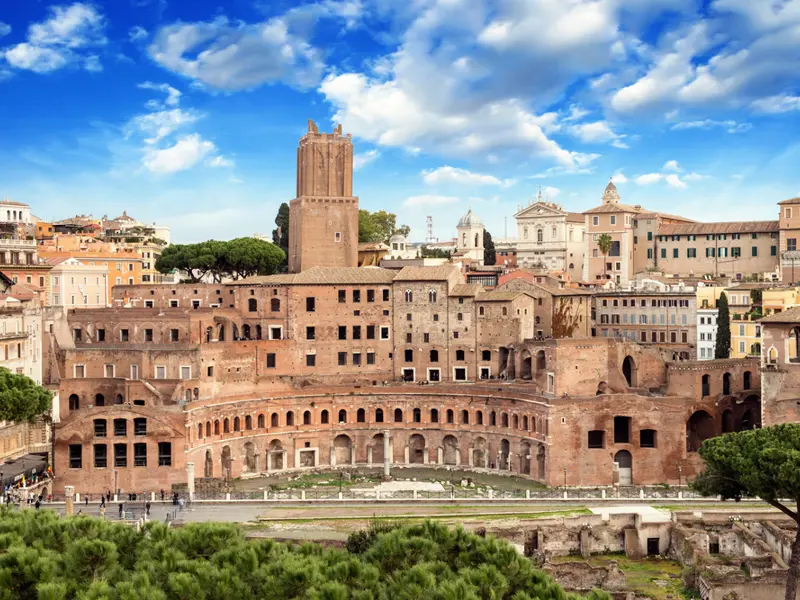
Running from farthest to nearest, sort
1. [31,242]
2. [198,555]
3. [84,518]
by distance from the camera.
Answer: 1. [31,242]
2. [84,518]
3. [198,555]

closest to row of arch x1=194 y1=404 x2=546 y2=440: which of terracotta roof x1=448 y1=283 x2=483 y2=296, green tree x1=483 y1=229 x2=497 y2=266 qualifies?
terracotta roof x1=448 y1=283 x2=483 y2=296

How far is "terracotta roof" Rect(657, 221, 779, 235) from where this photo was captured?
282ft

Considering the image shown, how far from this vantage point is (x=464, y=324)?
229 feet

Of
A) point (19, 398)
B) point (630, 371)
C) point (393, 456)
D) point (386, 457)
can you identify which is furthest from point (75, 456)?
point (630, 371)

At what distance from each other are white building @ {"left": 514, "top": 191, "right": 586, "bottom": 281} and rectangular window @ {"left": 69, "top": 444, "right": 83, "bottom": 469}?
1876 inches

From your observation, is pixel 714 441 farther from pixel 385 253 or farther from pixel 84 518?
pixel 385 253

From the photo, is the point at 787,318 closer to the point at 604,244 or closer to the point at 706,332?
the point at 706,332

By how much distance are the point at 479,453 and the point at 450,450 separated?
205 centimetres

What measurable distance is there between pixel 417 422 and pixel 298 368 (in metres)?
8.74

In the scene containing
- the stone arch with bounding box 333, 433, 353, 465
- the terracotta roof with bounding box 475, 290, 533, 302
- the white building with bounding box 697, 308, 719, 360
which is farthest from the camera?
the white building with bounding box 697, 308, 719, 360

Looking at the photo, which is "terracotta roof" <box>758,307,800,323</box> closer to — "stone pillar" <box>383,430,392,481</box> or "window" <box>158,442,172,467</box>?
"stone pillar" <box>383,430,392,481</box>

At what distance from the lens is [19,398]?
4719cm


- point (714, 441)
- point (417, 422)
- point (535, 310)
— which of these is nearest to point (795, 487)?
point (714, 441)

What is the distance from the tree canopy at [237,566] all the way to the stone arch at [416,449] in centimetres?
→ 3555
